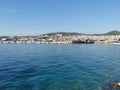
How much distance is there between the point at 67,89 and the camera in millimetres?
21844

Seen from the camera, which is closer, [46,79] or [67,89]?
[67,89]

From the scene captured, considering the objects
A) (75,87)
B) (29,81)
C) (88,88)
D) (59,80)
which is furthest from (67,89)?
(29,81)

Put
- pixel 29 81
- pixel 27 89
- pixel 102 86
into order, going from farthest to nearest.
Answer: pixel 29 81 < pixel 102 86 < pixel 27 89

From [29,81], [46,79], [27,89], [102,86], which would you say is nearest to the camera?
[27,89]

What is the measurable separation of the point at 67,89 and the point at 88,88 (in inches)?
106

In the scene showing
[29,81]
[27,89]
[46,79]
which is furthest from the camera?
[46,79]

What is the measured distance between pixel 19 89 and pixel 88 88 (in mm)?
8604

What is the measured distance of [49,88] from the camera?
22.1 m

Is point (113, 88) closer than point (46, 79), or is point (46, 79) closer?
point (113, 88)

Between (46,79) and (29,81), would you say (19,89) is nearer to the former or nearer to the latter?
(29,81)

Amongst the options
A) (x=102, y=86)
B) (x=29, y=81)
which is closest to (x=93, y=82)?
(x=102, y=86)

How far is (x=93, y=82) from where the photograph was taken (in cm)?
2506

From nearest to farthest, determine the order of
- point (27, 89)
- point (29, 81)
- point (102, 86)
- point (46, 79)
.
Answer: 1. point (27, 89)
2. point (102, 86)
3. point (29, 81)
4. point (46, 79)

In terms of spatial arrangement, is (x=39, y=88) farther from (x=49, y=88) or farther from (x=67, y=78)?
(x=67, y=78)
